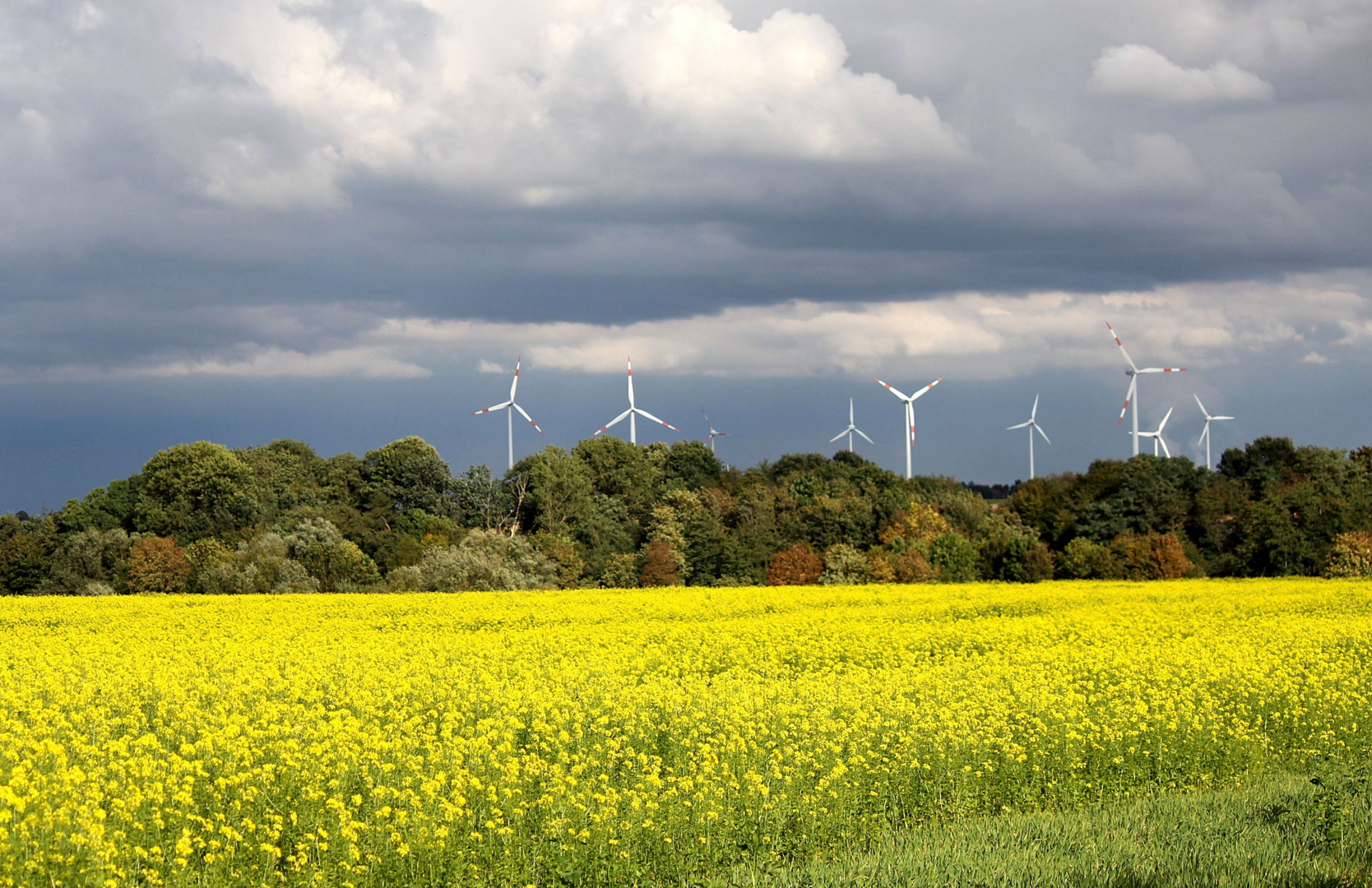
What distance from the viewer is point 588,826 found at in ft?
39.7

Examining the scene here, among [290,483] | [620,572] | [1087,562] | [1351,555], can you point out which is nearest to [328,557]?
[620,572]

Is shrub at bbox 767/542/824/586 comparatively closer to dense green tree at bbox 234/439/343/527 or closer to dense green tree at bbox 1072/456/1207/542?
dense green tree at bbox 1072/456/1207/542

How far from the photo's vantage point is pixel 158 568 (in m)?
78.6

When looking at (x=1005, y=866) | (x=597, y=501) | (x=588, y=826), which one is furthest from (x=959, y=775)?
(x=597, y=501)

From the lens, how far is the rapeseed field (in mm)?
11102

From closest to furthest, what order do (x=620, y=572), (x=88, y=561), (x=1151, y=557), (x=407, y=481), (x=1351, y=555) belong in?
(x=1351, y=555) → (x=1151, y=557) → (x=620, y=572) → (x=88, y=561) → (x=407, y=481)

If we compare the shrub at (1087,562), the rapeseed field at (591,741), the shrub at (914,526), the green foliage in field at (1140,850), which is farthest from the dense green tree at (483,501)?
the green foliage in field at (1140,850)

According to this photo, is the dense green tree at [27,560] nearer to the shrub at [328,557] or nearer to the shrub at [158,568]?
the shrub at [158,568]

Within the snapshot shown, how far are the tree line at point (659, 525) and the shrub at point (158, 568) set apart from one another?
0.52ft

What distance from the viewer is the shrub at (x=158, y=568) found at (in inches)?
3017

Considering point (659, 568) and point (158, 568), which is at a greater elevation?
point (158, 568)

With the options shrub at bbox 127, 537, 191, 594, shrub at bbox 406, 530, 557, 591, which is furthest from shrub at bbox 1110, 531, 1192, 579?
shrub at bbox 127, 537, 191, 594

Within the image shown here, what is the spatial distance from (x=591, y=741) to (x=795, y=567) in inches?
2591

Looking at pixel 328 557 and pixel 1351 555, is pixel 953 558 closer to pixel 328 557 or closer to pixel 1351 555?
pixel 1351 555
